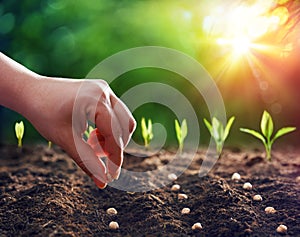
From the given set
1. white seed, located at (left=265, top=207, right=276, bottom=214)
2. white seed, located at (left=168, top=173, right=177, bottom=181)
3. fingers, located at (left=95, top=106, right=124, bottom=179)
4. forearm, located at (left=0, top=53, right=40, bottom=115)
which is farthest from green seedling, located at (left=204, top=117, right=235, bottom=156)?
forearm, located at (left=0, top=53, right=40, bottom=115)

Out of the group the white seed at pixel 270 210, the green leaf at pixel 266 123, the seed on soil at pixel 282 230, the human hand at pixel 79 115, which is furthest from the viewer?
the green leaf at pixel 266 123

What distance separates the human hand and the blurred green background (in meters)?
1.59

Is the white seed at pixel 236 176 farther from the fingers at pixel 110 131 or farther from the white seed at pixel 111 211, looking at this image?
the fingers at pixel 110 131

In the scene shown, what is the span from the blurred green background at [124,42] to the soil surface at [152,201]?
0.76m

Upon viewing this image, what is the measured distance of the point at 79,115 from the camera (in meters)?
1.34

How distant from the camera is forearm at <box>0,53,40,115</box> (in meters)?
1.38

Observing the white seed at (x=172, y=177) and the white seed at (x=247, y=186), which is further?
the white seed at (x=172, y=177)

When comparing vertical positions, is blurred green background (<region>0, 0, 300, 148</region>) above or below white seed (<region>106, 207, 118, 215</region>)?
above

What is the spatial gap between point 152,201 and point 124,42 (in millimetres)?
1642

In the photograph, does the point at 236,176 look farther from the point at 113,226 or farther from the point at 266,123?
the point at 113,226

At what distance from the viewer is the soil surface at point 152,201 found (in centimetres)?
156

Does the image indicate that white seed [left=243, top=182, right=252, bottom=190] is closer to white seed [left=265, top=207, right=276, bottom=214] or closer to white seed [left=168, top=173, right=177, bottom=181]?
white seed [left=265, top=207, right=276, bottom=214]

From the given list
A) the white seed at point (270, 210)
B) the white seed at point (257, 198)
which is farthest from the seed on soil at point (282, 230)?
the white seed at point (257, 198)

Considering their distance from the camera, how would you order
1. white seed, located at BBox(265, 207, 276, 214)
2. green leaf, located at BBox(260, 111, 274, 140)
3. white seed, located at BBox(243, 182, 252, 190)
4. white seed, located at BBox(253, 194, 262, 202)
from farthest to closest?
green leaf, located at BBox(260, 111, 274, 140) → white seed, located at BBox(243, 182, 252, 190) → white seed, located at BBox(253, 194, 262, 202) → white seed, located at BBox(265, 207, 276, 214)
